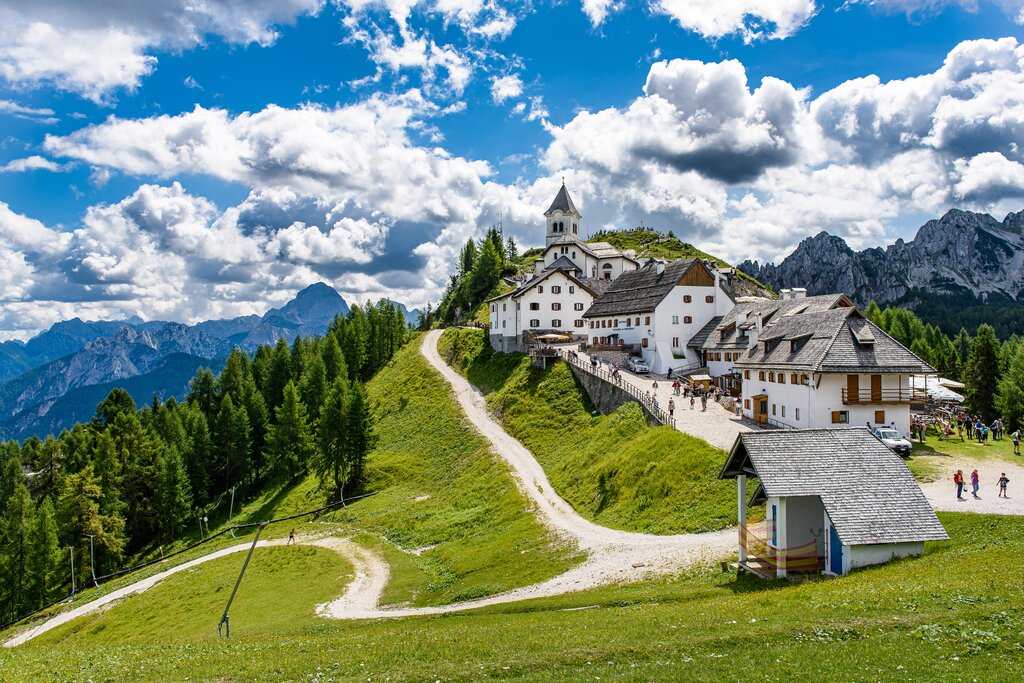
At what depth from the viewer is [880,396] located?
43.8 meters

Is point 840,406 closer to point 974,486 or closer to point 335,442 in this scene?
point 974,486

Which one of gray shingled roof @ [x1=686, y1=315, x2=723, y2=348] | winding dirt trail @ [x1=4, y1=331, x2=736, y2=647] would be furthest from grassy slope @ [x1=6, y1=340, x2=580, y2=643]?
gray shingled roof @ [x1=686, y1=315, x2=723, y2=348]

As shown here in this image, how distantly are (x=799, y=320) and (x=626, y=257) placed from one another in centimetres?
8580

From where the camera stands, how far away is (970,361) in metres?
90.4

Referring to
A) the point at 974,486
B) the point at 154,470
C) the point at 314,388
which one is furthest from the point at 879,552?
the point at 314,388

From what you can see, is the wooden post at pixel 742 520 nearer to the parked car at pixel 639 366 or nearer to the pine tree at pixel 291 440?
the parked car at pixel 639 366

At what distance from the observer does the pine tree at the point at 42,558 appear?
2376 inches

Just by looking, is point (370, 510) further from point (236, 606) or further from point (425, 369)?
point (425, 369)

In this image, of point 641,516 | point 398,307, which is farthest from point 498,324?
point 641,516

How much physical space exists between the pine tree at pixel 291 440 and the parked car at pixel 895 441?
72.0 metres

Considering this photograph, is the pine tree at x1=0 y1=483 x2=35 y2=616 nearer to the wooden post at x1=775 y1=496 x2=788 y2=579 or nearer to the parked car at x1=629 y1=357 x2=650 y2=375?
the parked car at x1=629 y1=357 x2=650 y2=375

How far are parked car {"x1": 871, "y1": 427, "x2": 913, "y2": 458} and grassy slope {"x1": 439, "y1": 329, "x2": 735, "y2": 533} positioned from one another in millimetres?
A: 11405

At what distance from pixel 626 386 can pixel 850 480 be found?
37.6 metres

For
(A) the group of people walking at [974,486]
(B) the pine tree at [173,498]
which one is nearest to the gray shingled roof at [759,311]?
(A) the group of people walking at [974,486]
